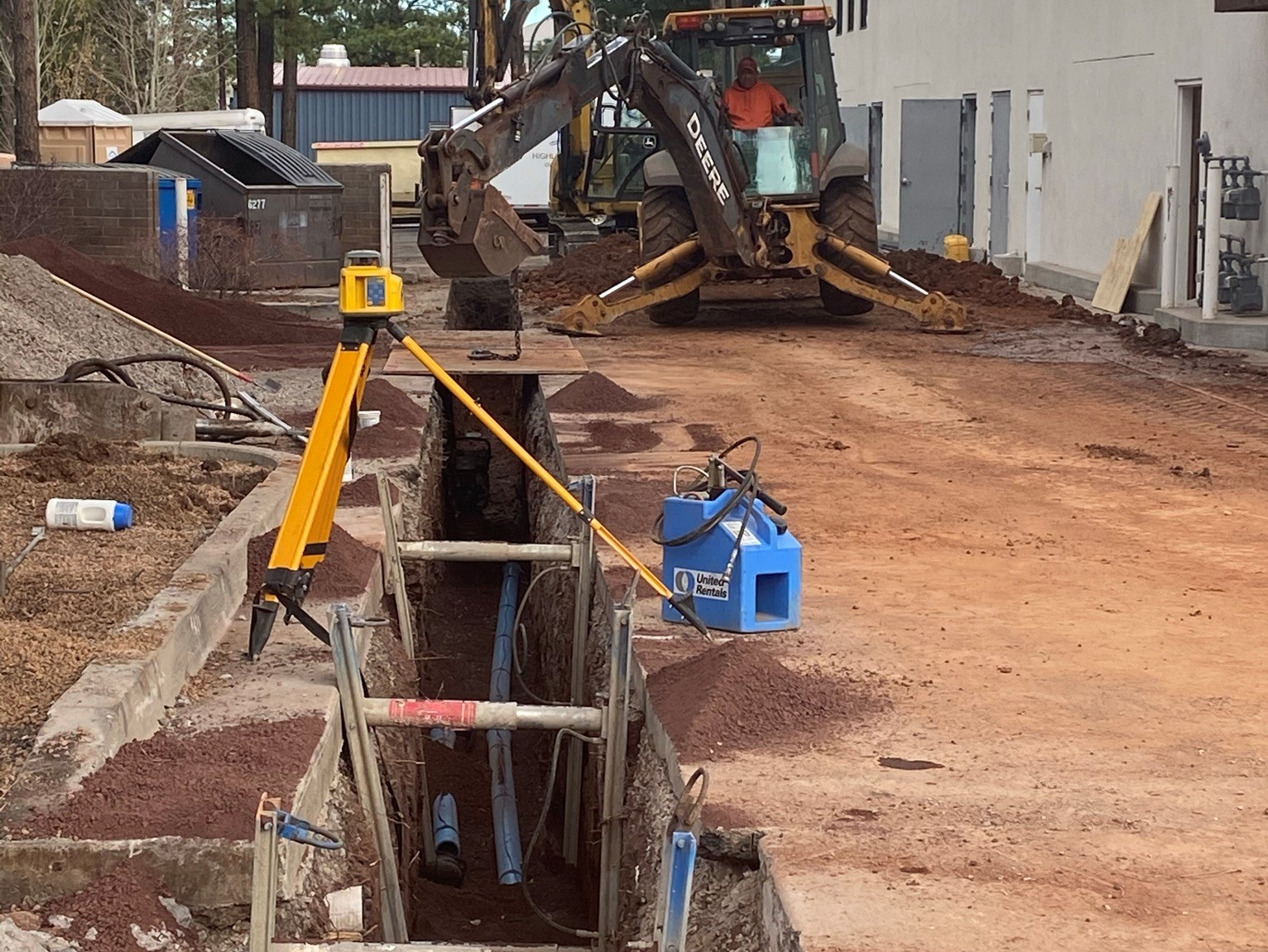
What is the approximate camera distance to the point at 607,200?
21484mm

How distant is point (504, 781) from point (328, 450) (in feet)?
7.77

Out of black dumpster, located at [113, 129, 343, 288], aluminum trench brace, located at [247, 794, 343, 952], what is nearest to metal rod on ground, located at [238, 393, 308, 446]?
aluminum trench brace, located at [247, 794, 343, 952]

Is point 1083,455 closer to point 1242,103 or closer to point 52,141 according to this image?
point 1242,103

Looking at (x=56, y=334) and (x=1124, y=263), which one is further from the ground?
(x=1124, y=263)

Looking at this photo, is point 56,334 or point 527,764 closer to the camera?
point 527,764

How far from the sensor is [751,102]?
18078mm

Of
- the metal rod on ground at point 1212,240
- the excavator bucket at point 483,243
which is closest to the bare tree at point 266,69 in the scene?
the metal rod on ground at point 1212,240

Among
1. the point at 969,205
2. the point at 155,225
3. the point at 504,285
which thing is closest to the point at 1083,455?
the point at 504,285

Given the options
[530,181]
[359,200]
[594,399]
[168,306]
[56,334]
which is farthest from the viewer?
[530,181]

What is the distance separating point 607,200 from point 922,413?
9.14 m

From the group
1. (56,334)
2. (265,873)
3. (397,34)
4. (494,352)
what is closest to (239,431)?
(56,334)

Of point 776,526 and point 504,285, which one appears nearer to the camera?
point 776,526

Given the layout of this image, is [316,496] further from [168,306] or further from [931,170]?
[931,170]

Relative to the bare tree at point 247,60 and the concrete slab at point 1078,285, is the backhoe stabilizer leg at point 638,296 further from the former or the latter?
the bare tree at point 247,60
